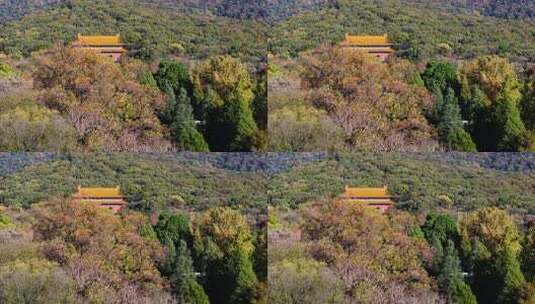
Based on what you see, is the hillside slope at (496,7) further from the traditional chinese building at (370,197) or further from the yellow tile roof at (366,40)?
the traditional chinese building at (370,197)

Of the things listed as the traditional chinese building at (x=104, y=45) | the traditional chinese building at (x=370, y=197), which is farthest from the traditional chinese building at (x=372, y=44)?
the traditional chinese building at (x=104, y=45)

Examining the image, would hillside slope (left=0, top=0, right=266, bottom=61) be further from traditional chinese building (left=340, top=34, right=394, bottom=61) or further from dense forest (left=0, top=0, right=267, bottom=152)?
traditional chinese building (left=340, top=34, right=394, bottom=61)

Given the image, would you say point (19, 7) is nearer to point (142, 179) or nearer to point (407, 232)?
point (142, 179)

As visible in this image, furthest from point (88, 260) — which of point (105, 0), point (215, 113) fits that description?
point (105, 0)

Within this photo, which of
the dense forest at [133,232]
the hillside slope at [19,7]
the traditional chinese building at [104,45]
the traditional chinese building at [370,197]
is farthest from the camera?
the hillside slope at [19,7]

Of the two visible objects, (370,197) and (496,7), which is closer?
(370,197)

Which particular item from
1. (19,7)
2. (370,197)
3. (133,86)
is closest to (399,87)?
(370,197)
